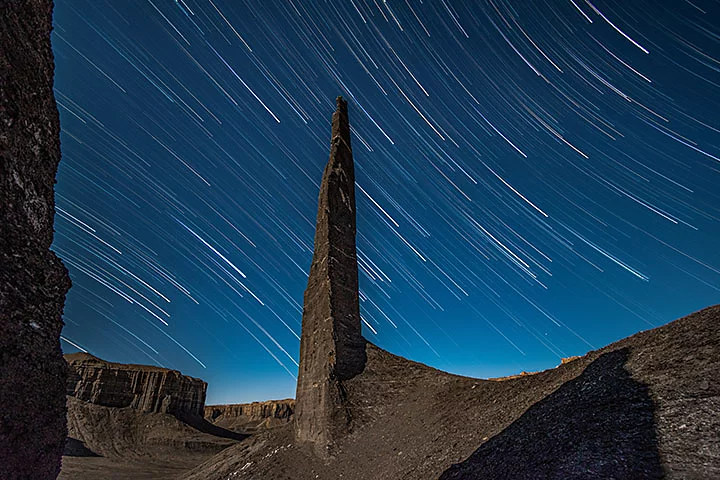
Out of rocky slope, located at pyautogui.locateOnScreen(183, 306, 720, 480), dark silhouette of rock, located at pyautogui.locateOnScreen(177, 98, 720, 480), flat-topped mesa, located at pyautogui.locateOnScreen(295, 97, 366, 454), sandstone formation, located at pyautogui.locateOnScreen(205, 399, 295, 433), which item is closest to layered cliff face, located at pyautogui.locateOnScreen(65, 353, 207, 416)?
sandstone formation, located at pyautogui.locateOnScreen(205, 399, 295, 433)

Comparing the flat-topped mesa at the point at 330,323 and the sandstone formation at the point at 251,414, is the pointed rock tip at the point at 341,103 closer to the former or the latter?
the flat-topped mesa at the point at 330,323

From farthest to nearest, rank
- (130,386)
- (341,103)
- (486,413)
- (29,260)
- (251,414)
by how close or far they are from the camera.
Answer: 1. (251,414)
2. (130,386)
3. (341,103)
4. (486,413)
5. (29,260)

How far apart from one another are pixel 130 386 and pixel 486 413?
6643 cm

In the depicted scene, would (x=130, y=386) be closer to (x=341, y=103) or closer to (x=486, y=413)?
(x=341, y=103)

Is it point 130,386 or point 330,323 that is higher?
point 130,386

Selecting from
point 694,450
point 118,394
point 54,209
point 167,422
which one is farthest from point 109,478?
point 694,450

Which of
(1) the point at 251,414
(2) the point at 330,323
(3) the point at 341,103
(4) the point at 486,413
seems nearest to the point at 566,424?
(4) the point at 486,413

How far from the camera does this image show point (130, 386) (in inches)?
2235

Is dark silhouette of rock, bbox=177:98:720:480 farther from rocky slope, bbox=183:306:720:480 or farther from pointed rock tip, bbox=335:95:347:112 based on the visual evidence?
pointed rock tip, bbox=335:95:347:112

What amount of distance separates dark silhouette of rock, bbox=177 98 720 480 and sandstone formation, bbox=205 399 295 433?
262ft

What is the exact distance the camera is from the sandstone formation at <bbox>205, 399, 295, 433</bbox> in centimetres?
8744

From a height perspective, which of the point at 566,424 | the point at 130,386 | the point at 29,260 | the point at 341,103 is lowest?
the point at 566,424

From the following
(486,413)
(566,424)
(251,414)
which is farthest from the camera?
(251,414)

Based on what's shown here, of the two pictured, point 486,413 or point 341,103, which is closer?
point 486,413
